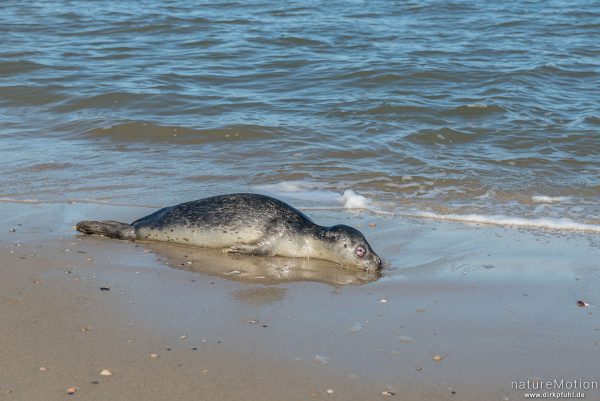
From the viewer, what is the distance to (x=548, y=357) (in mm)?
3977

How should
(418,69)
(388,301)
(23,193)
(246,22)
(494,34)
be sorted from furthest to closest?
1. (246,22)
2. (494,34)
3. (418,69)
4. (23,193)
5. (388,301)

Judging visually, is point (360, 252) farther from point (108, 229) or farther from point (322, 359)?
point (108, 229)

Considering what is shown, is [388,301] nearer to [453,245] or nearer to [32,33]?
[453,245]

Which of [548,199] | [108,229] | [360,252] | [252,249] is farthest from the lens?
[548,199]

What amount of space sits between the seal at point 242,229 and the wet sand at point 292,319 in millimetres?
114

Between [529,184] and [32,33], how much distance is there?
10772mm

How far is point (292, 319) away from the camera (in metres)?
4.41

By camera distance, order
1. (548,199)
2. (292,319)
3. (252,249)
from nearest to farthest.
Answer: (292,319), (252,249), (548,199)

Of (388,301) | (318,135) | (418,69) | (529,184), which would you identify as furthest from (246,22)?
(388,301)

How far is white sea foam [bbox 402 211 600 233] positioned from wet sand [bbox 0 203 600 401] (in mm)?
271

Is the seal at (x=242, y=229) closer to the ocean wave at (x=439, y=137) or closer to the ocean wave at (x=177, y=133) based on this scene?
the ocean wave at (x=177, y=133)

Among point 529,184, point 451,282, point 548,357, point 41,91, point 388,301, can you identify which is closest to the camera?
point 548,357

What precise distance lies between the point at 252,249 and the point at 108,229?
3.27ft

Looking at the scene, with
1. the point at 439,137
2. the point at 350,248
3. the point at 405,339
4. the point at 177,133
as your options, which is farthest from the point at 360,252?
the point at 177,133
